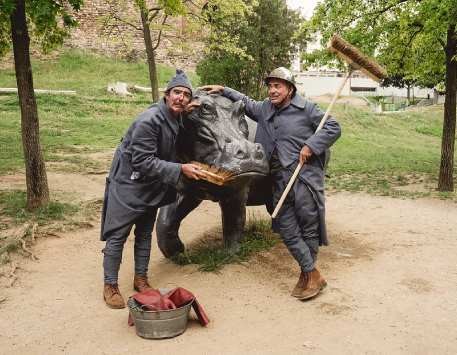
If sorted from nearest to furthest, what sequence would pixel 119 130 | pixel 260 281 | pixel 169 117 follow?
1. pixel 169 117
2. pixel 260 281
3. pixel 119 130

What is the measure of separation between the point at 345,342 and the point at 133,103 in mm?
16977

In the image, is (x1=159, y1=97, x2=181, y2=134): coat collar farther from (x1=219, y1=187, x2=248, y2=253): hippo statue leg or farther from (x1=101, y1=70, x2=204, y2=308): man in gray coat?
(x1=219, y1=187, x2=248, y2=253): hippo statue leg

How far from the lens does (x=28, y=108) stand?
7.69 meters

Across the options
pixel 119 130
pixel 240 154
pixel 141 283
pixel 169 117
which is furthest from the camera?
pixel 119 130

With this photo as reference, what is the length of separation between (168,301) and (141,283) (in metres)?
0.87

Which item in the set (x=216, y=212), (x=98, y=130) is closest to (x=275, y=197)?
(x=216, y=212)

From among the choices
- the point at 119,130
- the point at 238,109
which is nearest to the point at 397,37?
the point at 238,109

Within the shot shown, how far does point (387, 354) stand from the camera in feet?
13.3

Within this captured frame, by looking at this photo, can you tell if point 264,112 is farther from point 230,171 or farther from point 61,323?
point 61,323

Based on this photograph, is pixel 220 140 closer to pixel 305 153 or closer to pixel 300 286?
pixel 305 153

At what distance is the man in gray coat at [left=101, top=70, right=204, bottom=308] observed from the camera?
461 cm

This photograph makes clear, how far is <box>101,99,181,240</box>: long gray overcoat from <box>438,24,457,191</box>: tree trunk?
6.98 meters

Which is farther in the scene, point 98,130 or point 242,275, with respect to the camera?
point 98,130

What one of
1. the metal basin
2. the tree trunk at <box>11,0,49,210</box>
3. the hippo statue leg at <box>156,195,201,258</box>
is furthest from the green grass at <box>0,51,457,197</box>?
the metal basin
